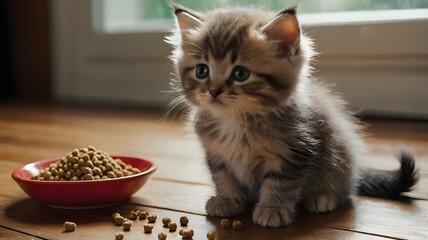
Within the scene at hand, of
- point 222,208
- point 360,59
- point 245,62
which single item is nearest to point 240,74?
point 245,62

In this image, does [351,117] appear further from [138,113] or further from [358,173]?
[138,113]

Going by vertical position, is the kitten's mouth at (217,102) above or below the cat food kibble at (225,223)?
above

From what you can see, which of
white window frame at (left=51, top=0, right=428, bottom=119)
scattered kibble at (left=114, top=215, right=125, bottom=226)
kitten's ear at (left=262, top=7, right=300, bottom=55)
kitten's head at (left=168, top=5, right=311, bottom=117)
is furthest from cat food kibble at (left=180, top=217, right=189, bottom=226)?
white window frame at (left=51, top=0, right=428, bottom=119)

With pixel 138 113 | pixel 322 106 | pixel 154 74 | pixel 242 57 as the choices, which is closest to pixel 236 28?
pixel 242 57

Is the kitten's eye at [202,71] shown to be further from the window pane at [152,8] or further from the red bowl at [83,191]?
the window pane at [152,8]

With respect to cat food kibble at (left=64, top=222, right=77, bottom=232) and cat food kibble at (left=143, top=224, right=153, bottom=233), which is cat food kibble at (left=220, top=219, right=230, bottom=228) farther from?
cat food kibble at (left=64, top=222, right=77, bottom=232)

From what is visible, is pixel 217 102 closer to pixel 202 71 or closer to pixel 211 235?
pixel 202 71

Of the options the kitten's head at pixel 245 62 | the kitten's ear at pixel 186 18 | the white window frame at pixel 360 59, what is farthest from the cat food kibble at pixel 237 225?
the white window frame at pixel 360 59
